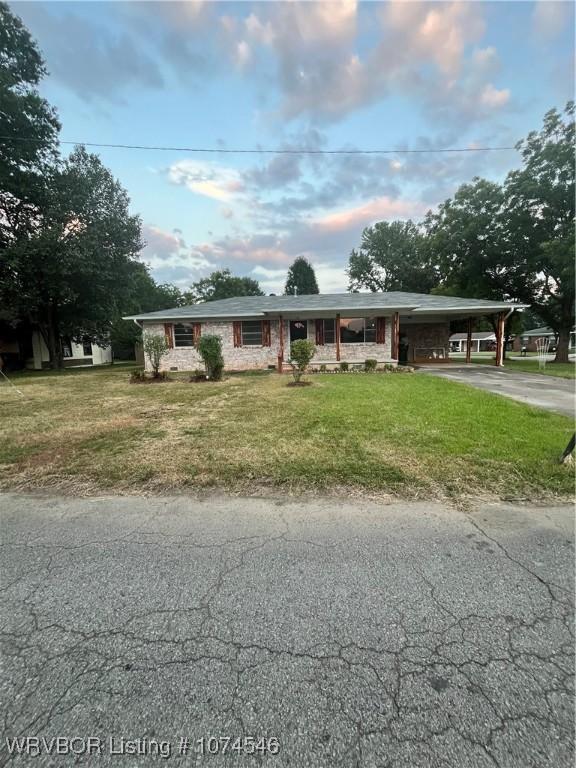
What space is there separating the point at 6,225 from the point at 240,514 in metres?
22.4

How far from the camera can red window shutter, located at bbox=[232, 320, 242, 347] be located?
15383 mm

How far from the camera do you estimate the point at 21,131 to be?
15.8m

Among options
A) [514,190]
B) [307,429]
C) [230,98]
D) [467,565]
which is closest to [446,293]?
[514,190]

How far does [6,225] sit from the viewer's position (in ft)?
56.2

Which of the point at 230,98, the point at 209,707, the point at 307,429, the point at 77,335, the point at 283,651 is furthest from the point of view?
the point at 77,335

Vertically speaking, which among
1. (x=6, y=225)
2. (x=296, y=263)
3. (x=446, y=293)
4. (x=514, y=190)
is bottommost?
(x=446, y=293)

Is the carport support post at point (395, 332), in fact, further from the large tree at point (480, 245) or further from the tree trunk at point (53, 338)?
the tree trunk at point (53, 338)

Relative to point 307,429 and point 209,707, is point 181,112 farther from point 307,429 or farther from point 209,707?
point 209,707

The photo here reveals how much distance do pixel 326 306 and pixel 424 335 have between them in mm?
7847

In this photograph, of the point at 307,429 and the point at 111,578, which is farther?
the point at 307,429

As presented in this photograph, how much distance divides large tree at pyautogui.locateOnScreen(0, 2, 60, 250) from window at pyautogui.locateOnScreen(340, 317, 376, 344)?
1652cm

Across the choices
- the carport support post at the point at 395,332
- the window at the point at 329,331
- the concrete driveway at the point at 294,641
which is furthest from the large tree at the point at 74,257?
the concrete driveway at the point at 294,641

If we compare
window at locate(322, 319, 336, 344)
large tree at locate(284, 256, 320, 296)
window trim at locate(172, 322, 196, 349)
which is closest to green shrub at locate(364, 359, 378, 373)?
window at locate(322, 319, 336, 344)

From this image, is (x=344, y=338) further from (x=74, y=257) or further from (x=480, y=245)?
(x=74, y=257)
